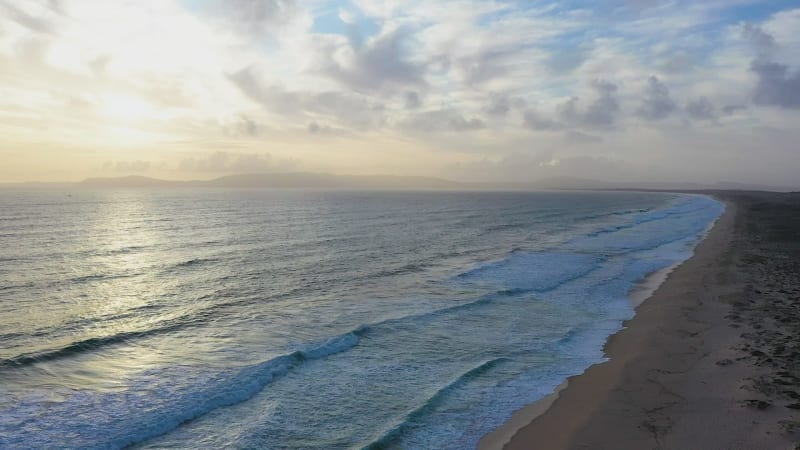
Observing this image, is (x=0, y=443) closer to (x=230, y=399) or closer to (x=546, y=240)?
(x=230, y=399)

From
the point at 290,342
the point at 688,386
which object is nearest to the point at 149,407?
the point at 290,342

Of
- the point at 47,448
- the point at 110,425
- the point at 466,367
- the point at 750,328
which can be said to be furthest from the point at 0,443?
the point at 750,328

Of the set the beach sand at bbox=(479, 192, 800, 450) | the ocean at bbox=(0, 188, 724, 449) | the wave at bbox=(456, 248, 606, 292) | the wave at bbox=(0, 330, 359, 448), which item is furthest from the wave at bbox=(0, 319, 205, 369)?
the wave at bbox=(456, 248, 606, 292)

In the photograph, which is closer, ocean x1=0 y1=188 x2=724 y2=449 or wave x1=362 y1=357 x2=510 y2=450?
wave x1=362 y1=357 x2=510 y2=450

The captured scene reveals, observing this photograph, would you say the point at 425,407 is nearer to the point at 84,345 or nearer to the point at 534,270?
the point at 84,345

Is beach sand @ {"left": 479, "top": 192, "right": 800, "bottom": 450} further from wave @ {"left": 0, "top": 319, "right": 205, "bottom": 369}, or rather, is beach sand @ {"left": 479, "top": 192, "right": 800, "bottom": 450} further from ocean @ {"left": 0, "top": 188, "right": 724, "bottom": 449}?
wave @ {"left": 0, "top": 319, "right": 205, "bottom": 369}
